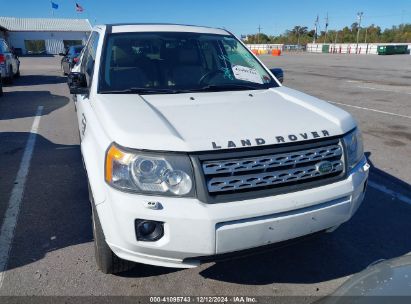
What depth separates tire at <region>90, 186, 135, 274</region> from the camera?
2.55 metres

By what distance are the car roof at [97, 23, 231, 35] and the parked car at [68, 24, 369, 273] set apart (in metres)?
1.22

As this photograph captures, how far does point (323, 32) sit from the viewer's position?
115062 millimetres

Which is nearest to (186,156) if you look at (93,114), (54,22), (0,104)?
(93,114)

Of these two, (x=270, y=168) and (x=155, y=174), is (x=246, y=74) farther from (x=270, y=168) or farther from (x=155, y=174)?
(x=155, y=174)

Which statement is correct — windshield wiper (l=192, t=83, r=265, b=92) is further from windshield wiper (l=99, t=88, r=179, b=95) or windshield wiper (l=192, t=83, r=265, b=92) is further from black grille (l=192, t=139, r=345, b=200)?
black grille (l=192, t=139, r=345, b=200)

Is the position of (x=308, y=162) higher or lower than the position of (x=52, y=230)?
higher

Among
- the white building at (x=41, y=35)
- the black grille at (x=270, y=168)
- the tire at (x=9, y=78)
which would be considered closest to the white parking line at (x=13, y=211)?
the black grille at (x=270, y=168)

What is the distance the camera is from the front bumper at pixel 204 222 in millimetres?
2119

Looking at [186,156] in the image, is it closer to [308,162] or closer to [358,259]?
[308,162]

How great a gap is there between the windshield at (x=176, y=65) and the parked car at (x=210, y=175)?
1.22 feet

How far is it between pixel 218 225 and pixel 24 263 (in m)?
1.79

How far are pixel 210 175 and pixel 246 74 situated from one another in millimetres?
1934

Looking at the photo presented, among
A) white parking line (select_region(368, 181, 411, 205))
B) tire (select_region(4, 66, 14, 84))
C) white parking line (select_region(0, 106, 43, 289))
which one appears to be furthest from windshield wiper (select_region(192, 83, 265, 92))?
tire (select_region(4, 66, 14, 84))

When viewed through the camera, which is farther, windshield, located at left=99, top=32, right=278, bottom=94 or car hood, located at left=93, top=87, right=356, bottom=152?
windshield, located at left=99, top=32, right=278, bottom=94
